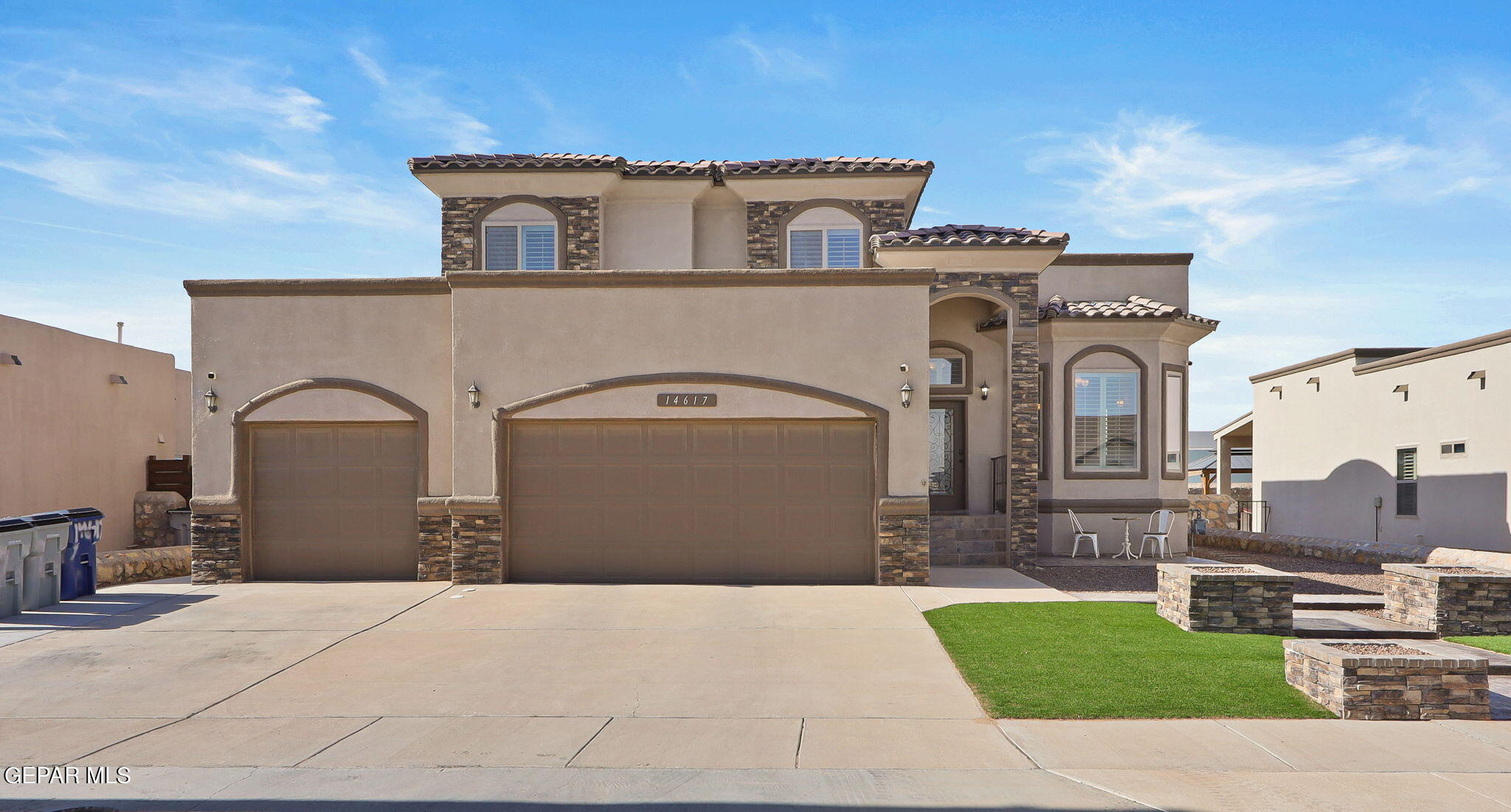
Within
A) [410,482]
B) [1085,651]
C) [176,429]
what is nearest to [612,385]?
[410,482]

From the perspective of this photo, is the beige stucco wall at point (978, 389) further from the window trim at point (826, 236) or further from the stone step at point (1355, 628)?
the stone step at point (1355, 628)

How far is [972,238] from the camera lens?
51.0ft

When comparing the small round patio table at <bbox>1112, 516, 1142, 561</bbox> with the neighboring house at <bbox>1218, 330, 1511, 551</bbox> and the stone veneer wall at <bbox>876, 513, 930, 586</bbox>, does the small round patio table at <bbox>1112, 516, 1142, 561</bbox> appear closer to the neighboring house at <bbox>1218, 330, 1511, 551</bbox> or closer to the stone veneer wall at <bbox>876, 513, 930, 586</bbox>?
the stone veneer wall at <bbox>876, 513, 930, 586</bbox>

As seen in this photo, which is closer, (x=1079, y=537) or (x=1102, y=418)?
(x=1079, y=537)

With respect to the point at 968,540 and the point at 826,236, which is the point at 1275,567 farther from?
the point at 826,236

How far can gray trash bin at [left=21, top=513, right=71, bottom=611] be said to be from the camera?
38.8 feet

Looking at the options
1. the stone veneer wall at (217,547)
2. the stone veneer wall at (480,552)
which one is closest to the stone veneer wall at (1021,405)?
the stone veneer wall at (480,552)

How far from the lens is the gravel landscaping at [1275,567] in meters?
13.6

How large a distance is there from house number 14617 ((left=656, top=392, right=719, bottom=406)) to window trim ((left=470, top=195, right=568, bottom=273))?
574cm

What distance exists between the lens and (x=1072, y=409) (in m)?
17.4

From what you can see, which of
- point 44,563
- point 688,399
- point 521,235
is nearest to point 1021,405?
point 688,399

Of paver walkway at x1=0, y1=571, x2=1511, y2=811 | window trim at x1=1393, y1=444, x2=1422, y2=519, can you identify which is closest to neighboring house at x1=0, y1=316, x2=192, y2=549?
paver walkway at x1=0, y1=571, x2=1511, y2=811

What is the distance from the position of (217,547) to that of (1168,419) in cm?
1667

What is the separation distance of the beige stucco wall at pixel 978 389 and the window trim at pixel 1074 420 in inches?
53.5
